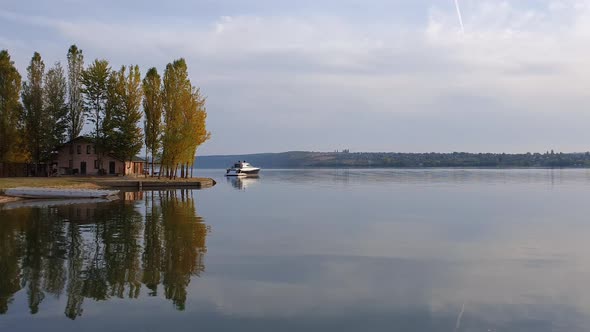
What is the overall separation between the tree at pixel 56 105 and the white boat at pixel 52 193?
22755mm

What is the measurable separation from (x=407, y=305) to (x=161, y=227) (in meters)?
18.1

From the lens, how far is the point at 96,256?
18922 mm

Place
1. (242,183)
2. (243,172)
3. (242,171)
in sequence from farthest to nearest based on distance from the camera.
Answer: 1. (243,172)
2. (242,171)
3. (242,183)

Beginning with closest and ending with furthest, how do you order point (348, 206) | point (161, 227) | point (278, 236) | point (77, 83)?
1. point (278, 236)
2. point (161, 227)
3. point (348, 206)
4. point (77, 83)

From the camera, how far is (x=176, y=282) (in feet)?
49.3

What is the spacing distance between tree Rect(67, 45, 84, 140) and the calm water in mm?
43825

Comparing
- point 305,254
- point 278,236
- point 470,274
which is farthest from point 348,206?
point 470,274

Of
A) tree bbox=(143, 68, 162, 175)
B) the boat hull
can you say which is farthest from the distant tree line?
the boat hull

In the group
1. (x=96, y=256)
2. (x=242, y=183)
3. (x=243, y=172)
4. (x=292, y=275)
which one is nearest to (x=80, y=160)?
(x=242, y=183)

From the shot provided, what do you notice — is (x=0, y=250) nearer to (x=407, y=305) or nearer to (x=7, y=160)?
(x=407, y=305)

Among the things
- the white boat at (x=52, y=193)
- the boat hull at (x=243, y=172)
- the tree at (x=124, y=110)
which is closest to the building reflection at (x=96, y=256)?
the white boat at (x=52, y=193)

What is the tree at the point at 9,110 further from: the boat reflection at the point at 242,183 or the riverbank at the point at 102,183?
the boat reflection at the point at 242,183

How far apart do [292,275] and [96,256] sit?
26.3 ft

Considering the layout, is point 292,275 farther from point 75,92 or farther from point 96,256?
point 75,92
